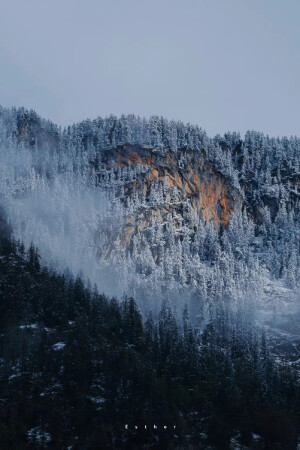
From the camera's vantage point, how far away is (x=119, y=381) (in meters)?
134

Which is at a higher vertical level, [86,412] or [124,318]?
[124,318]

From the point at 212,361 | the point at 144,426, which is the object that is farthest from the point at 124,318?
the point at 144,426

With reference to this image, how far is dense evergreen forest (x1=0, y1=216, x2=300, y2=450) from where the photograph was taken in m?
116

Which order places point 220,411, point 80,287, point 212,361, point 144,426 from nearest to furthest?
point 144,426 < point 220,411 < point 212,361 < point 80,287

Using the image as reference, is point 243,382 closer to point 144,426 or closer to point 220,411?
point 220,411

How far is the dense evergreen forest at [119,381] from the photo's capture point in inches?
4582

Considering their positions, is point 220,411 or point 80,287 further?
point 80,287

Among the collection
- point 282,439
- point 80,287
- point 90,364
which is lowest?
point 282,439

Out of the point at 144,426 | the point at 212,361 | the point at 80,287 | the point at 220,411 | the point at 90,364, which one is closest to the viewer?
the point at 144,426

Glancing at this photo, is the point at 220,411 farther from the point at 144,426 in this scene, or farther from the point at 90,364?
the point at 90,364

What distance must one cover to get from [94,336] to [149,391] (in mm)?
31695

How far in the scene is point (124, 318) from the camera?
169500 millimetres

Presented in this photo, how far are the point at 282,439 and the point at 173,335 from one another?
56227 mm

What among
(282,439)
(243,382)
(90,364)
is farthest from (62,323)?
(282,439)
